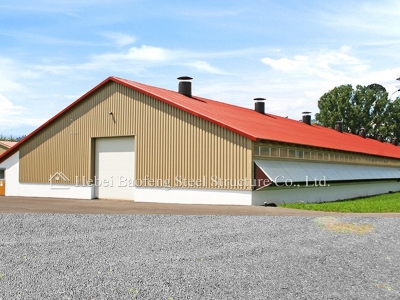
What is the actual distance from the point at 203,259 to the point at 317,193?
65.3 feet

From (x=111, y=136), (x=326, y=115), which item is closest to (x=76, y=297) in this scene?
(x=111, y=136)

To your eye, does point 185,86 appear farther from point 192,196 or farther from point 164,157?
point 192,196

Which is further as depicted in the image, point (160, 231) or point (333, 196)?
point (333, 196)

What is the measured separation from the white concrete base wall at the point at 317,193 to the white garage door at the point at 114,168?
7719 mm

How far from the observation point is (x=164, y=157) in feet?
82.3

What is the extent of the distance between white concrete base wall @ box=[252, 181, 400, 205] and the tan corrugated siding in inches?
71.3

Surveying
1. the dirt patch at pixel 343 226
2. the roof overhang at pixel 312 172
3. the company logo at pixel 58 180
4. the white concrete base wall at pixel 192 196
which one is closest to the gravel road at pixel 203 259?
the dirt patch at pixel 343 226

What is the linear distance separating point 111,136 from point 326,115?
59.7 metres

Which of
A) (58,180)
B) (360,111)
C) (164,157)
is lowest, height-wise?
(58,180)

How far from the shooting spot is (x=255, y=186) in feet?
71.9

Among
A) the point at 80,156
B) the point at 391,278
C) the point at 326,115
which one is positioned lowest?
the point at 391,278

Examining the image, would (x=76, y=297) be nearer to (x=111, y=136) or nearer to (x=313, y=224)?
(x=313, y=224)

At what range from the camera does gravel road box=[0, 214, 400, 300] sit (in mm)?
8219

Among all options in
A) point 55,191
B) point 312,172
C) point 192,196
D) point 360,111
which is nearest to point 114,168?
point 55,191
